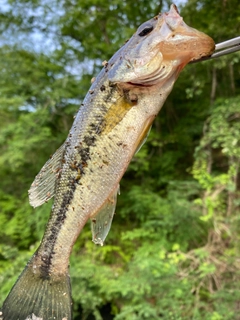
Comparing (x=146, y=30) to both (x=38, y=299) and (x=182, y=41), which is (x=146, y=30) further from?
(x=38, y=299)

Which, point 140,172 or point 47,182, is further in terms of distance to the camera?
point 140,172

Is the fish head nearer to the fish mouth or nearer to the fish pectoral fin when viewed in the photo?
the fish mouth

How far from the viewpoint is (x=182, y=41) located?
1.03m

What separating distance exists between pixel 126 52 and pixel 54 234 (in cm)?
80

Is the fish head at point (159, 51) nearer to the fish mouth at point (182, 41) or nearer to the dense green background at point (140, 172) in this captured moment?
the fish mouth at point (182, 41)

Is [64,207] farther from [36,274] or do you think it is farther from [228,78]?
[228,78]

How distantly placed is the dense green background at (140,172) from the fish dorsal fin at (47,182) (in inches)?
98.2

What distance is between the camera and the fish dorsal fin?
50.5 inches

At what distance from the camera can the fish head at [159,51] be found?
1.03m

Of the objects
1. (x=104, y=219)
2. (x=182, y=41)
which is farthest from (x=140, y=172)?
(x=182, y=41)

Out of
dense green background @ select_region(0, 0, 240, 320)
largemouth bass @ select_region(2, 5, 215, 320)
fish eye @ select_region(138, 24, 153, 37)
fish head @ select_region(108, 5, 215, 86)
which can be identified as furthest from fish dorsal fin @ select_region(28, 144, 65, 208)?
dense green background @ select_region(0, 0, 240, 320)

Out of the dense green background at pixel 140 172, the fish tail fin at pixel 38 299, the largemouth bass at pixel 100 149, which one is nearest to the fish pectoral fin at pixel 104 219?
the largemouth bass at pixel 100 149

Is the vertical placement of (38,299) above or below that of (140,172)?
below

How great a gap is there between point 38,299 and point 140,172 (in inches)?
163
